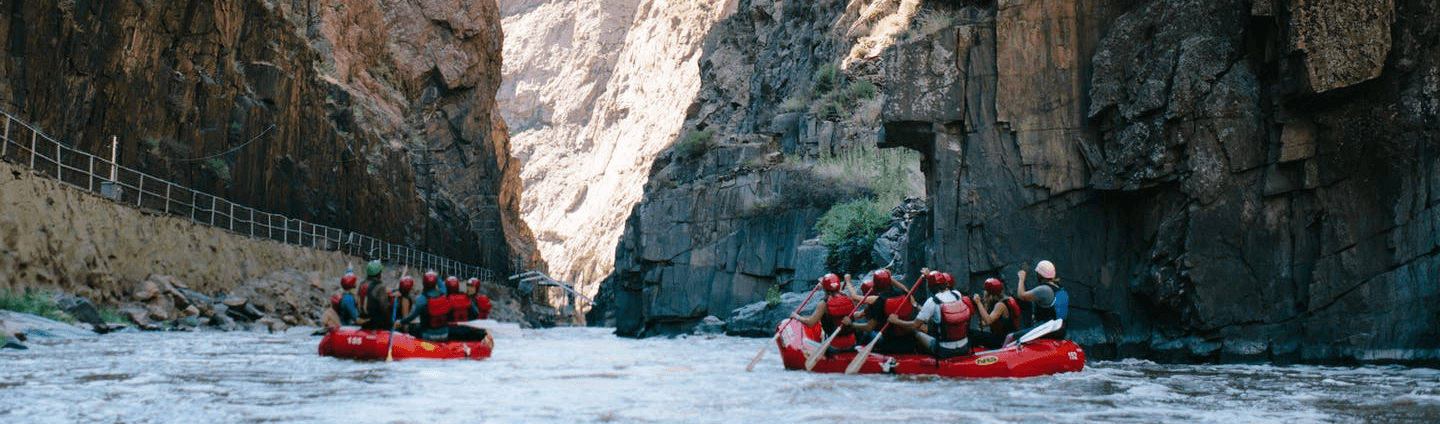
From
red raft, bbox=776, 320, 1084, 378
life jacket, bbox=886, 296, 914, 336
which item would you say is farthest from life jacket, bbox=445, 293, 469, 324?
life jacket, bbox=886, 296, 914, 336

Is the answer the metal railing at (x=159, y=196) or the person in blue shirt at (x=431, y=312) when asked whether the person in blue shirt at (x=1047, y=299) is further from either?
the metal railing at (x=159, y=196)

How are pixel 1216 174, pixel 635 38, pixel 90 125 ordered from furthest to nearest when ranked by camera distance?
1. pixel 635 38
2. pixel 90 125
3. pixel 1216 174

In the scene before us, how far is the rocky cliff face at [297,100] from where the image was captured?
26953 millimetres

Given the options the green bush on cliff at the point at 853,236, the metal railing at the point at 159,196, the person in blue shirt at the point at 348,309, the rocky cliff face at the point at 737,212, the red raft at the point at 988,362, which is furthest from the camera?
the rocky cliff face at the point at 737,212

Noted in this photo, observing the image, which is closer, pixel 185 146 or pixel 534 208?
pixel 185 146

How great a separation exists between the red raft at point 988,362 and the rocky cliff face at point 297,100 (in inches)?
710

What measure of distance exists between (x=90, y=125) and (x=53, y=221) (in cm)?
573

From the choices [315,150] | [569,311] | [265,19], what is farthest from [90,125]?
[569,311]

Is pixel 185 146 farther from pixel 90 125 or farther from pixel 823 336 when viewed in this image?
pixel 823 336

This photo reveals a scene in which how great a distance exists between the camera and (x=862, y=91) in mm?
38156

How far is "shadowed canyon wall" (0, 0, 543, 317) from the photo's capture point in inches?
1059

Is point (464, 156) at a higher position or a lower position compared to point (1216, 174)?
higher

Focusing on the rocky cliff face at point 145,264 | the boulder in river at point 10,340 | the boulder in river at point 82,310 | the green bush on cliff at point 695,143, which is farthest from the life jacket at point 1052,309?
the green bush on cliff at point 695,143

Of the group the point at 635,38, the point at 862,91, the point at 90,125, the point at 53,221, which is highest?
the point at 635,38
